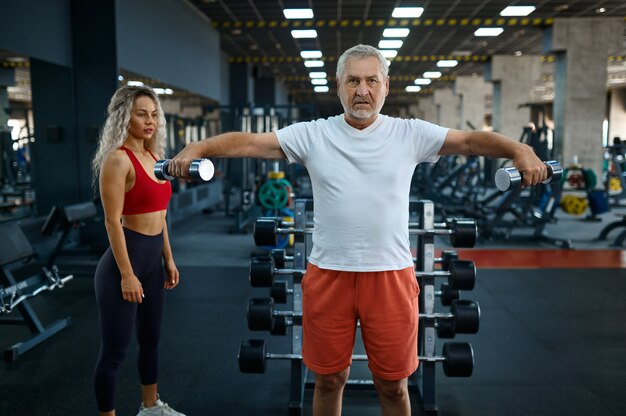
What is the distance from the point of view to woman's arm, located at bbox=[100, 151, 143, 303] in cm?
151

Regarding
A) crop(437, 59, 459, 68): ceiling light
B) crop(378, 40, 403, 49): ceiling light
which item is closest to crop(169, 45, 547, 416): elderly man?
crop(378, 40, 403, 49): ceiling light

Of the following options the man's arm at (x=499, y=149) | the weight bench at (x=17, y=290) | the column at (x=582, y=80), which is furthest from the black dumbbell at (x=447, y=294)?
the column at (x=582, y=80)

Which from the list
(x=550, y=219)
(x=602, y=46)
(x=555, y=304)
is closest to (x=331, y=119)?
(x=555, y=304)

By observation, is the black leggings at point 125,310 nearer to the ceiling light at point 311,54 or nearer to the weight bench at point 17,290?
the weight bench at point 17,290

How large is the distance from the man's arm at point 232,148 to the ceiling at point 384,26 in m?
6.01

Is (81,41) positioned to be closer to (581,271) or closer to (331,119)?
(331,119)

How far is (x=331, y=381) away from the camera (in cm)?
141

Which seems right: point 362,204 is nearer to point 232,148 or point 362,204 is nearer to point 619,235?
point 232,148

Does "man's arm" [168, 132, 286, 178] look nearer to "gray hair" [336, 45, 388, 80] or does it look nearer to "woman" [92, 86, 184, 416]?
"gray hair" [336, 45, 388, 80]

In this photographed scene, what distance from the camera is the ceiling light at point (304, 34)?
338 inches

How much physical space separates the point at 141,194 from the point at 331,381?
0.76m

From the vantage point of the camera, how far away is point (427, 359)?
1892mm

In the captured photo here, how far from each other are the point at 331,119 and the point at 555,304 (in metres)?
2.58

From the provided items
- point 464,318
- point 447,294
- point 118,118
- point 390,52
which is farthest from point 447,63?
point 118,118
